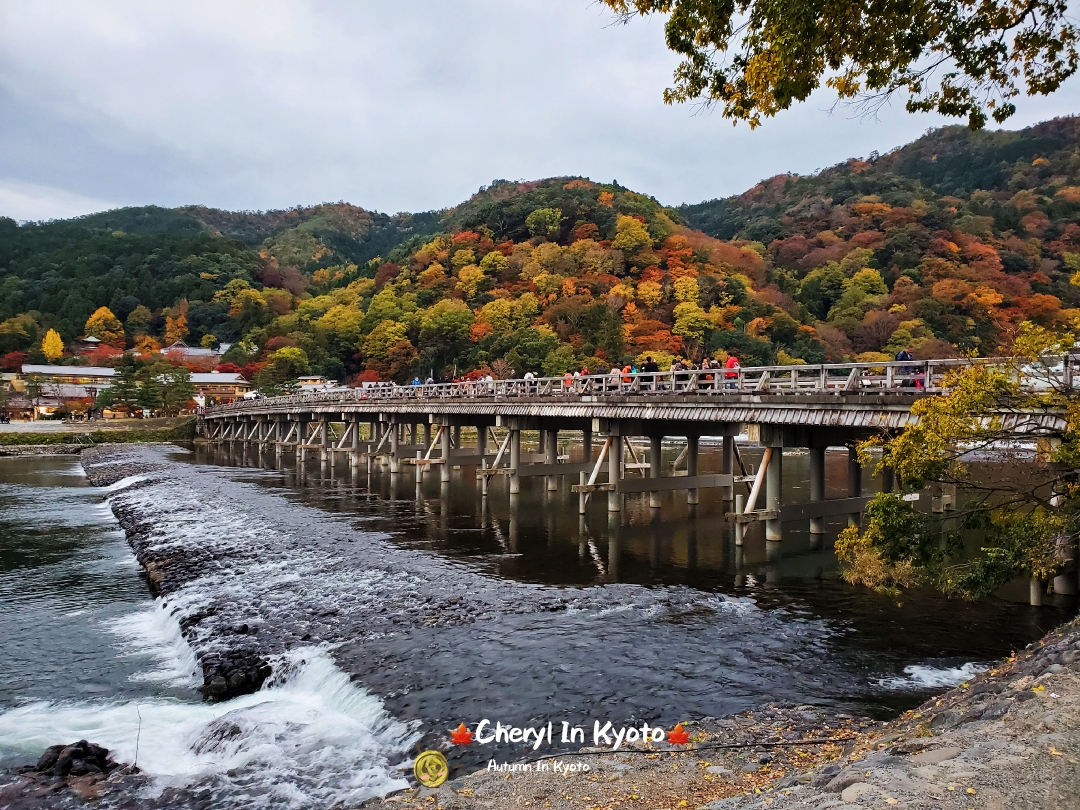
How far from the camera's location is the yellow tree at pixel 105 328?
11556 centimetres

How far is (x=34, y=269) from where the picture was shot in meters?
128

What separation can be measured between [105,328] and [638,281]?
292ft

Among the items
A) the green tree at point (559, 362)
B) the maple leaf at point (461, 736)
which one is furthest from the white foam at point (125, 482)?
the green tree at point (559, 362)

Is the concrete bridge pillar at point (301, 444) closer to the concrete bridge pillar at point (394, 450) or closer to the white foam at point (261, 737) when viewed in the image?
the concrete bridge pillar at point (394, 450)

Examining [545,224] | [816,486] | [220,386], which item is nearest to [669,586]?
[816,486]

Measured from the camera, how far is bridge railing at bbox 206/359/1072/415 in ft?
40.6

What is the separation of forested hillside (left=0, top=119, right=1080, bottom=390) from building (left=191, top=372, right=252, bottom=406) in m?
3.66

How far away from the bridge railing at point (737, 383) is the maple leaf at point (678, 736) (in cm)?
673

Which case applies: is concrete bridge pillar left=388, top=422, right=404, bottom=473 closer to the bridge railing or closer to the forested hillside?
the bridge railing

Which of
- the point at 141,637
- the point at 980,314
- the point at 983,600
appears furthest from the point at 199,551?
the point at 980,314

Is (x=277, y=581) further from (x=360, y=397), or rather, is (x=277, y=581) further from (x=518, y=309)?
(x=518, y=309)

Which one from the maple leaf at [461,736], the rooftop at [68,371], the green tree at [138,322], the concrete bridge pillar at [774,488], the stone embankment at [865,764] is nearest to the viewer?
the stone embankment at [865,764]

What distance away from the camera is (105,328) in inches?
4592

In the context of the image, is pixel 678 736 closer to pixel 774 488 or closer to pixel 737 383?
pixel 774 488
